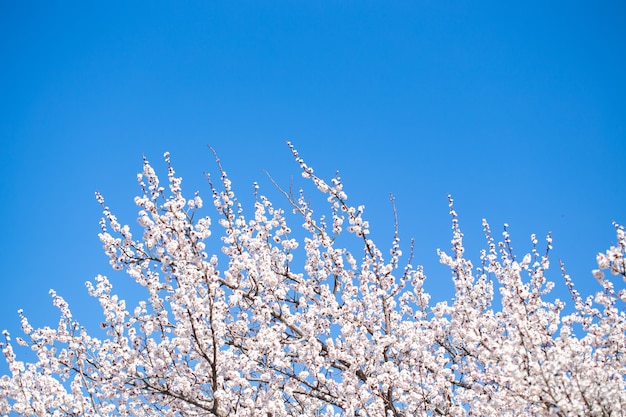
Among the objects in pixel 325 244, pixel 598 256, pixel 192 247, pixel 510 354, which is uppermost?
pixel 325 244

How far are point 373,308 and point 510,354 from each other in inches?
123

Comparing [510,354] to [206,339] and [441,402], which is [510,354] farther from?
[206,339]

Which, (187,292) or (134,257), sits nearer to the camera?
Answer: (187,292)

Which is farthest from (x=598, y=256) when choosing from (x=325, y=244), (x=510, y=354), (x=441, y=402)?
(x=325, y=244)

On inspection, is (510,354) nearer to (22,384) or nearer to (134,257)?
(134,257)

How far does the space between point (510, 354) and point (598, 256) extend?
138cm

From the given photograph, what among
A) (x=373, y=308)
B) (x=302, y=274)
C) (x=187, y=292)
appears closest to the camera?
(x=187, y=292)

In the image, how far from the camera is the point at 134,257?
795 centimetres

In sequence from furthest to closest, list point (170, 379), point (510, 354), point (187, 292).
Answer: point (170, 379)
point (187, 292)
point (510, 354)

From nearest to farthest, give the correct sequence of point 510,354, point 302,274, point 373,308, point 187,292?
point 510,354 < point 187,292 < point 373,308 < point 302,274

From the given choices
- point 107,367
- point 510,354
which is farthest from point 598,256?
point 107,367

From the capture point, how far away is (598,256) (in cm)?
552

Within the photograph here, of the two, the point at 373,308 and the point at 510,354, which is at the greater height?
the point at 373,308

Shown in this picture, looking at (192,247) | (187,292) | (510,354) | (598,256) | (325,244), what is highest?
(325,244)
